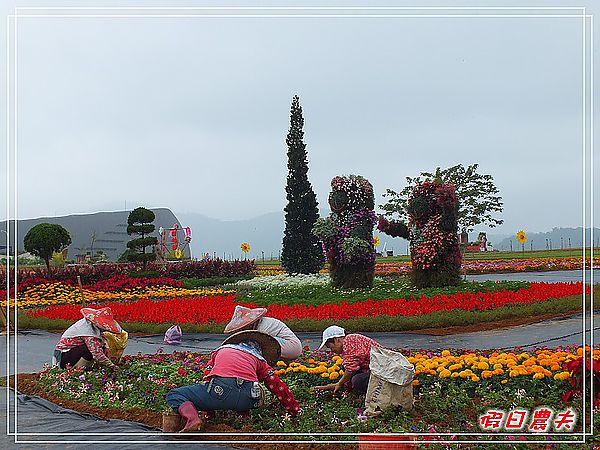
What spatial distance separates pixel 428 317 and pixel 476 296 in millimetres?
1708

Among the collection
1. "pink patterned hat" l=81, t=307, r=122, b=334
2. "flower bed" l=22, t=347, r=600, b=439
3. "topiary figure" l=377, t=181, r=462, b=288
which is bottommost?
"flower bed" l=22, t=347, r=600, b=439

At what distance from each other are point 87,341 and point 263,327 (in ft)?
6.01

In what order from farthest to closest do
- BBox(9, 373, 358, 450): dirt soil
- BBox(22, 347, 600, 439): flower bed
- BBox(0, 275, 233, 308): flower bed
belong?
BBox(0, 275, 233, 308): flower bed → BBox(22, 347, 600, 439): flower bed → BBox(9, 373, 358, 450): dirt soil

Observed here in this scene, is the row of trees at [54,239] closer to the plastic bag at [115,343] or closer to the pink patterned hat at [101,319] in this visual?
the plastic bag at [115,343]

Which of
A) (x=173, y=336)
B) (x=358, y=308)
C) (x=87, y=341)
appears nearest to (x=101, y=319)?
(x=87, y=341)

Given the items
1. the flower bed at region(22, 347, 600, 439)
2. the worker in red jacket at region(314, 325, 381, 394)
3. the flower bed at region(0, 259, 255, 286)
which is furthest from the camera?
the flower bed at region(0, 259, 255, 286)

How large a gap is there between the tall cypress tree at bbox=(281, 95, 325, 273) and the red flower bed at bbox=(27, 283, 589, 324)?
747 cm

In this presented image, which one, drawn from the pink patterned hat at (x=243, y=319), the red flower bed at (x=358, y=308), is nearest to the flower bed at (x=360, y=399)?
the pink patterned hat at (x=243, y=319)

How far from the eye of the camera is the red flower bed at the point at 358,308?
373 inches

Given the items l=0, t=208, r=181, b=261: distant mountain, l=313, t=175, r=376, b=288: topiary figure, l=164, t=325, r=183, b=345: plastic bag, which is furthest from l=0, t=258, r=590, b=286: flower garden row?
l=0, t=208, r=181, b=261: distant mountain

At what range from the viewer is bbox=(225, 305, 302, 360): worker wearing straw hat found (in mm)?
4797

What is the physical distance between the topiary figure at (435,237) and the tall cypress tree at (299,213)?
6.87 metres

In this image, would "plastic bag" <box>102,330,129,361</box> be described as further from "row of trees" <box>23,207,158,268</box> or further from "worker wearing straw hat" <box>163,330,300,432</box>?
"row of trees" <box>23,207,158,268</box>

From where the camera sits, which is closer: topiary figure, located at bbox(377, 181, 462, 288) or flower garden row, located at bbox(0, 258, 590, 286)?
topiary figure, located at bbox(377, 181, 462, 288)
